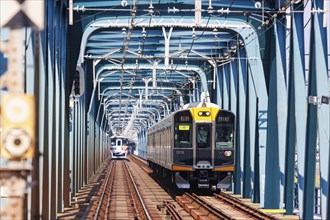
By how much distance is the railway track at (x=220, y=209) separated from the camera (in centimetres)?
1933

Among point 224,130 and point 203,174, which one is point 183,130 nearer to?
point 224,130

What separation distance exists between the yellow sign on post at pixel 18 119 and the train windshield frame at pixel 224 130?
62.2 ft

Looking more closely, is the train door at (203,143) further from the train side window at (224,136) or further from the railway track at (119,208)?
the railway track at (119,208)

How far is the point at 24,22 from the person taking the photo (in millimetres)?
7312

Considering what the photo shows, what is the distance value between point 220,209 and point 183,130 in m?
4.81

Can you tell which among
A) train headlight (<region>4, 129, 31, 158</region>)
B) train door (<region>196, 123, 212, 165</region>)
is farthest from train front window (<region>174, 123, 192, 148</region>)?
train headlight (<region>4, 129, 31, 158</region>)

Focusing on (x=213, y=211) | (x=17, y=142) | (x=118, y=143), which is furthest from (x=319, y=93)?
(x=118, y=143)

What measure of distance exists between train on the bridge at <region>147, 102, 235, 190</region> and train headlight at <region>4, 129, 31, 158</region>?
1869 centimetres

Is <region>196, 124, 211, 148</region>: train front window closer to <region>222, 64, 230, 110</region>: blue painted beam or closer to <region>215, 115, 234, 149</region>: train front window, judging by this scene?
<region>215, 115, 234, 149</region>: train front window

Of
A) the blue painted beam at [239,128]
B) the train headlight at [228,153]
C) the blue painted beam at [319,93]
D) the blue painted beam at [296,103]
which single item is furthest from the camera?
the blue painted beam at [239,128]

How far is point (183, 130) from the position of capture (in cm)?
2602

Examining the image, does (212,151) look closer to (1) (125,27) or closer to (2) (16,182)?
(1) (125,27)

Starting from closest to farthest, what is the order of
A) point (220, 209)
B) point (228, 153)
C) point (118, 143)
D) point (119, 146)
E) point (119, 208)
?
1. point (220, 209)
2. point (119, 208)
3. point (228, 153)
4. point (118, 143)
5. point (119, 146)

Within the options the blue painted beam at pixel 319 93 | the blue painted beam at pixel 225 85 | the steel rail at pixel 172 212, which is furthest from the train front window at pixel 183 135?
the blue painted beam at pixel 319 93
